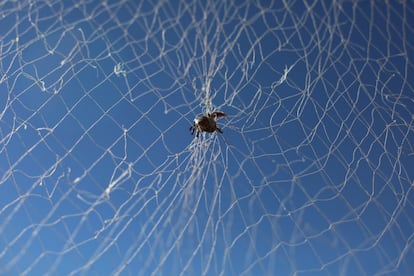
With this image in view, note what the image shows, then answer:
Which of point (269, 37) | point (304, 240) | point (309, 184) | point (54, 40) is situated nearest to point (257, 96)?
point (269, 37)

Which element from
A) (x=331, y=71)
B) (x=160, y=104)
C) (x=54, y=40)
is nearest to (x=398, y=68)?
(x=331, y=71)

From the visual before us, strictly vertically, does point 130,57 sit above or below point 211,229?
above

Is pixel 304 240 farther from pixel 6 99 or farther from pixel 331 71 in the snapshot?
pixel 6 99

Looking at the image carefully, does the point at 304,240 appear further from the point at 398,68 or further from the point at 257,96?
the point at 398,68

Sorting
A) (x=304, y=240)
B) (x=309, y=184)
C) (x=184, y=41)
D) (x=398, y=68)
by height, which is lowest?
(x=304, y=240)

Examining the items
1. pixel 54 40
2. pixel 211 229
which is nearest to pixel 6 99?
pixel 54 40

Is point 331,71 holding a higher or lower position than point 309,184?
higher

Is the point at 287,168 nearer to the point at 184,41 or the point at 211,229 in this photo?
the point at 211,229
